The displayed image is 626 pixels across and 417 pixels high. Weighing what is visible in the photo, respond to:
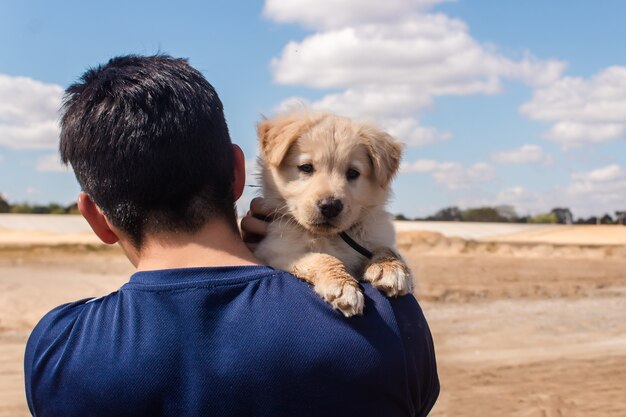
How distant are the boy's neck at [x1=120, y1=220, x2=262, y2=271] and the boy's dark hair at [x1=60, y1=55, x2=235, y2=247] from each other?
2 cm

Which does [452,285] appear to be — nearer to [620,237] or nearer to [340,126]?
[340,126]

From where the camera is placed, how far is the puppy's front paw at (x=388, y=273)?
2.81 metres

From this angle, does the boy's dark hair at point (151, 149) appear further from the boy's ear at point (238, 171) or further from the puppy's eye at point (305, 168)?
the puppy's eye at point (305, 168)

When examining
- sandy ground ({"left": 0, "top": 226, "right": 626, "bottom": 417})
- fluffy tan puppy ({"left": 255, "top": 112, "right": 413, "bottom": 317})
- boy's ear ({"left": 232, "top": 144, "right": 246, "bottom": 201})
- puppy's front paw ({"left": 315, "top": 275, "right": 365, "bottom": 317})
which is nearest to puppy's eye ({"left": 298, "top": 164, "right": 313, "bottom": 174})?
fluffy tan puppy ({"left": 255, "top": 112, "right": 413, "bottom": 317})

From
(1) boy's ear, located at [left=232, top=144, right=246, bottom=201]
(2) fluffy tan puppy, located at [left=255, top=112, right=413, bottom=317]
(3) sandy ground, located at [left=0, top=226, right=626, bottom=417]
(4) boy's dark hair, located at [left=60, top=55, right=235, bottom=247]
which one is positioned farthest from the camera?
(3) sandy ground, located at [left=0, top=226, right=626, bottom=417]

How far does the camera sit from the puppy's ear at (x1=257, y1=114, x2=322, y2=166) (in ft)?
13.4

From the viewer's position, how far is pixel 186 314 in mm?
1984

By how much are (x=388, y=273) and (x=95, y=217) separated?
3.89ft

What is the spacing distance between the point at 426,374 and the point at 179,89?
1082 millimetres

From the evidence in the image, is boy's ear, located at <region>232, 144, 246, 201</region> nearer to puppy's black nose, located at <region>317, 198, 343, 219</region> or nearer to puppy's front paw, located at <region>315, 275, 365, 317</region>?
puppy's front paw, located at <region>315, 275, 365, 317</region>

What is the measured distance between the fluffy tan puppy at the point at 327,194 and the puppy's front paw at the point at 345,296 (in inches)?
18.3

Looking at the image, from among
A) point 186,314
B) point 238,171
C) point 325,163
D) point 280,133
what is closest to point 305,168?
point 325,163

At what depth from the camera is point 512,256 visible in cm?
2547

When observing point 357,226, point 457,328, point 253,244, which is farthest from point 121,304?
point 457,328
